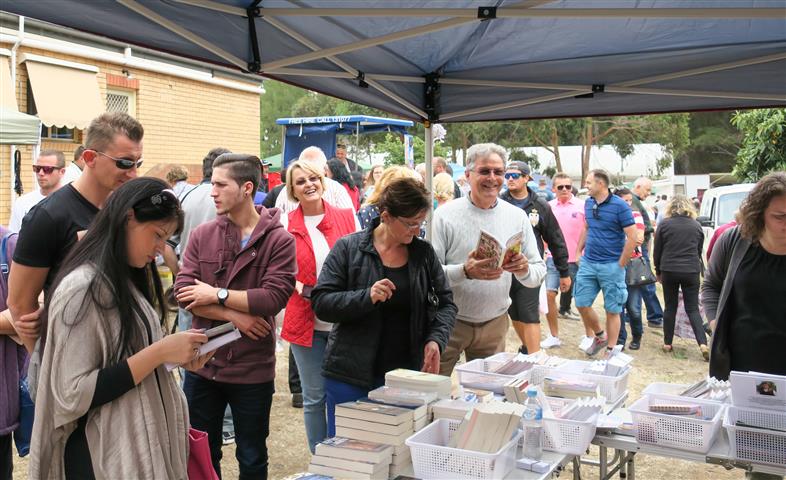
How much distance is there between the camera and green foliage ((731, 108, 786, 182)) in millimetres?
10648

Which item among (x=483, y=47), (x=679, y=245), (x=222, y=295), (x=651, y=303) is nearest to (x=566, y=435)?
(x=222, y=295)

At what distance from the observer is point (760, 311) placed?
10.9 ft

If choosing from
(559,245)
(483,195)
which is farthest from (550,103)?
(559,245)

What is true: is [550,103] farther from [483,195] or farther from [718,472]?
[718,472]

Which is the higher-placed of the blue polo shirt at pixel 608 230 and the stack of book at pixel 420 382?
the blue polo shirt at pixel 608 230

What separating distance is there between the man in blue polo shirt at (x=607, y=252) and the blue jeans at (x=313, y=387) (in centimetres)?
437

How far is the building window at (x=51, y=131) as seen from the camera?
426 inches

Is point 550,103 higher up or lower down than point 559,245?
higher up

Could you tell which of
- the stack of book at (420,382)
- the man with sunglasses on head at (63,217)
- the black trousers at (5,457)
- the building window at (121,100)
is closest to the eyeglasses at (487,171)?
the stack of book at (420,382)

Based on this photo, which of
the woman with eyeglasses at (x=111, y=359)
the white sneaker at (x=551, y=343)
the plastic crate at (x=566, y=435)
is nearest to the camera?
the woman with eyeglasses at (x=111, y=359)

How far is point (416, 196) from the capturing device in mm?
3020

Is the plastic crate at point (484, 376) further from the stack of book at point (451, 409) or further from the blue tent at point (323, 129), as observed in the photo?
the blue tent at point (323, 129)

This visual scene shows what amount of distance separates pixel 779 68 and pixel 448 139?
29371 millimetres

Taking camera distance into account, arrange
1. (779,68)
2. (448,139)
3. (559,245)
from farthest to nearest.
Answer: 1. (448,139)
2. (559,245)
3. (779,68)
